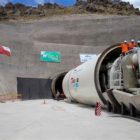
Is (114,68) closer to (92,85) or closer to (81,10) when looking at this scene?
(92,85)

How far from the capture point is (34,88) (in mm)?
46875

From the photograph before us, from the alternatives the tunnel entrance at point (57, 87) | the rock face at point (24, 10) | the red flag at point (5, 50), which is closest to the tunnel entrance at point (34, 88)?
the tunnel entrance at point (57, 87)

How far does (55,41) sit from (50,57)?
37.4 ft

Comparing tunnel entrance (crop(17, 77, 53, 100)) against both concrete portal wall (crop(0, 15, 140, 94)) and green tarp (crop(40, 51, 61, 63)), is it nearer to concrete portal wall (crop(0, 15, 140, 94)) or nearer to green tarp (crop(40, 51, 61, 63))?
concrete portal wall (crop(0, 15, 140, 94))

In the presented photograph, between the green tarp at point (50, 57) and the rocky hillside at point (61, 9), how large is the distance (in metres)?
38.3

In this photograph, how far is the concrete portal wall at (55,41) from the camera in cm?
4762

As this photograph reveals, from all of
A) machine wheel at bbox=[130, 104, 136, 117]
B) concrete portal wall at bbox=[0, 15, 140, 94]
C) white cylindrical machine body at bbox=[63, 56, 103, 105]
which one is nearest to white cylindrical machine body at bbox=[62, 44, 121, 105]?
white cylindrical machine body at bbox=[63, 56, 103, 105]

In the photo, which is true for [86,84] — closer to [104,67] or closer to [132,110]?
[104,67]

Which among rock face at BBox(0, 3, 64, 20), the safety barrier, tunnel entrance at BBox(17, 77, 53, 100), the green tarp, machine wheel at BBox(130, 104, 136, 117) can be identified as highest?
rock face at BBox(0, 3, 64, 20)

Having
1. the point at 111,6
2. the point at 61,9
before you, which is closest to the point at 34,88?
the point at 61,9

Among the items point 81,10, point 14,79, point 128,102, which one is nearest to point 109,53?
point 128,102

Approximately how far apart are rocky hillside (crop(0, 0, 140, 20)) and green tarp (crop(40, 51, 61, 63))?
3829 centimetres

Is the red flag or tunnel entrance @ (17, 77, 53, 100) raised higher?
the red flag

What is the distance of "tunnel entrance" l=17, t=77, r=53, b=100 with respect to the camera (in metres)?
46.0
